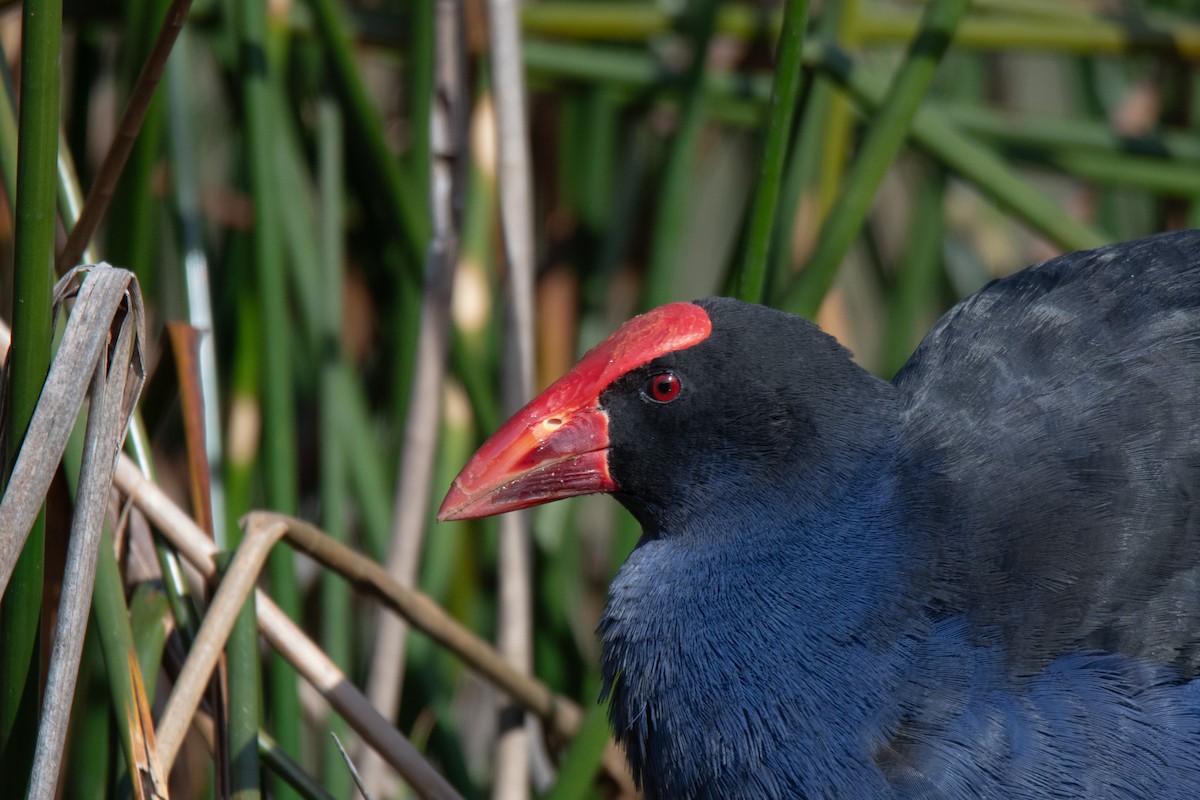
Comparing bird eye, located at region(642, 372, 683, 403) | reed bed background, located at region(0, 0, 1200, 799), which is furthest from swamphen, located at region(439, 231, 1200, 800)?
reed bed background, located at region(0, 0, 1200, 799)

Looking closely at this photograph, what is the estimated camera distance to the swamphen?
1.30 metres

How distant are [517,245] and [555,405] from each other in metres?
0.43

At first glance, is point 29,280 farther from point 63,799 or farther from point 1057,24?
point 1057,24

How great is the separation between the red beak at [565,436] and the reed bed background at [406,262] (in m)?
0.13

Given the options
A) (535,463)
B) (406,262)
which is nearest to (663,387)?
(535,463)

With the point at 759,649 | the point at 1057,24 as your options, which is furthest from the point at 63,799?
the point at 1057,24

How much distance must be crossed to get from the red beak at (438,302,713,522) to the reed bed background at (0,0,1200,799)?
125mm

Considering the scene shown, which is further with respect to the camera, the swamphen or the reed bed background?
the reed bed background

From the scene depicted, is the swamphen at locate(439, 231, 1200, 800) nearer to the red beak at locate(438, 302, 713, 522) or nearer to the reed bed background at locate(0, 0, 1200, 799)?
the red beak at locate(438, 302, 713, 522)

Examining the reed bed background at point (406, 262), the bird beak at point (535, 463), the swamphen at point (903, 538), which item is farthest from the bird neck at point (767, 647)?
the reed bed background at point (406, 262)

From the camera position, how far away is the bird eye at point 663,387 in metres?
1.48

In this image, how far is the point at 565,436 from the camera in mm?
1504

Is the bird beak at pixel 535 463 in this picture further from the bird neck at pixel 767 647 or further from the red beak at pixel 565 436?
the bird neck at pixel 767 647

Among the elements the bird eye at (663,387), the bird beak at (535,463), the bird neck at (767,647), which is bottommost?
the bird neck at (767,647)
